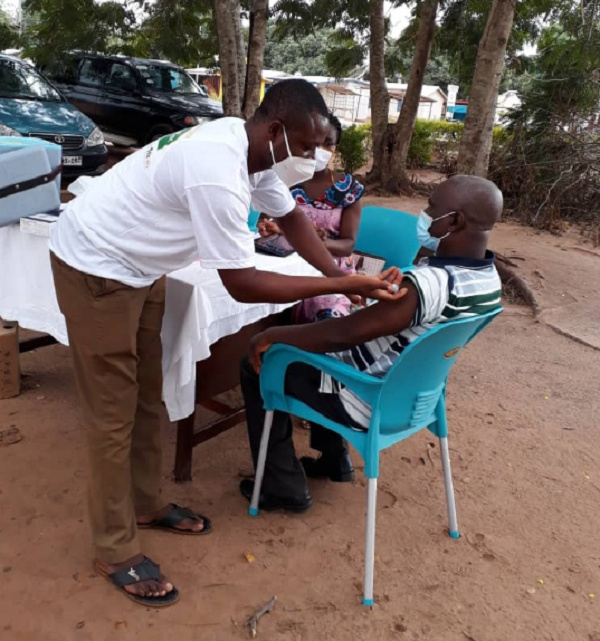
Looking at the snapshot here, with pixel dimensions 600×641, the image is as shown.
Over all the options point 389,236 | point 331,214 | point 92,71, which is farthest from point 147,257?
point 92,71

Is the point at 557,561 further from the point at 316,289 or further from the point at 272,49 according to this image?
the point at 272,49

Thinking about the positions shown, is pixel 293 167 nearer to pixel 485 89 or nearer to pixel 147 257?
pixel 147 257

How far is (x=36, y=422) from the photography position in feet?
9.84

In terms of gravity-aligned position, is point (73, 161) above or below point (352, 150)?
above

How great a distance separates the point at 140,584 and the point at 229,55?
23.0 ft

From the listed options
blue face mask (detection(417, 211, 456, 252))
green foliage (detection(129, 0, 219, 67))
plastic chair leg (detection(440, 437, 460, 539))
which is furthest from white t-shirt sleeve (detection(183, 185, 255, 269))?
green foliage (detection(129, 0, 219, 67))

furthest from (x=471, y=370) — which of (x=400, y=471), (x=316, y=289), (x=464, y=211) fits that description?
(x=316, y=289)

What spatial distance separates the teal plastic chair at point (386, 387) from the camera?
1.89 metres

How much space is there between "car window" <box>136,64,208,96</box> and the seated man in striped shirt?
10.3 metres

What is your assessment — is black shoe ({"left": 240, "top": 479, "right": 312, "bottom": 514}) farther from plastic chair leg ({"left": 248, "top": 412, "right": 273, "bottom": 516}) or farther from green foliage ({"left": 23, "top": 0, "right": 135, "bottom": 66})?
green foliage ({"left": 23, "top": 0, "right": 135, "bottom": 66})

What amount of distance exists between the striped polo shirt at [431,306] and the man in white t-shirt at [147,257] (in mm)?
147

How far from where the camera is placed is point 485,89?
6.28 metres

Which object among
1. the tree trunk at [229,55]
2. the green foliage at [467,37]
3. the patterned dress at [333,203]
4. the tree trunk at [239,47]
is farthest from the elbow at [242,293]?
the green foliage at [467,37]

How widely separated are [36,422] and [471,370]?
2618 millimetres
